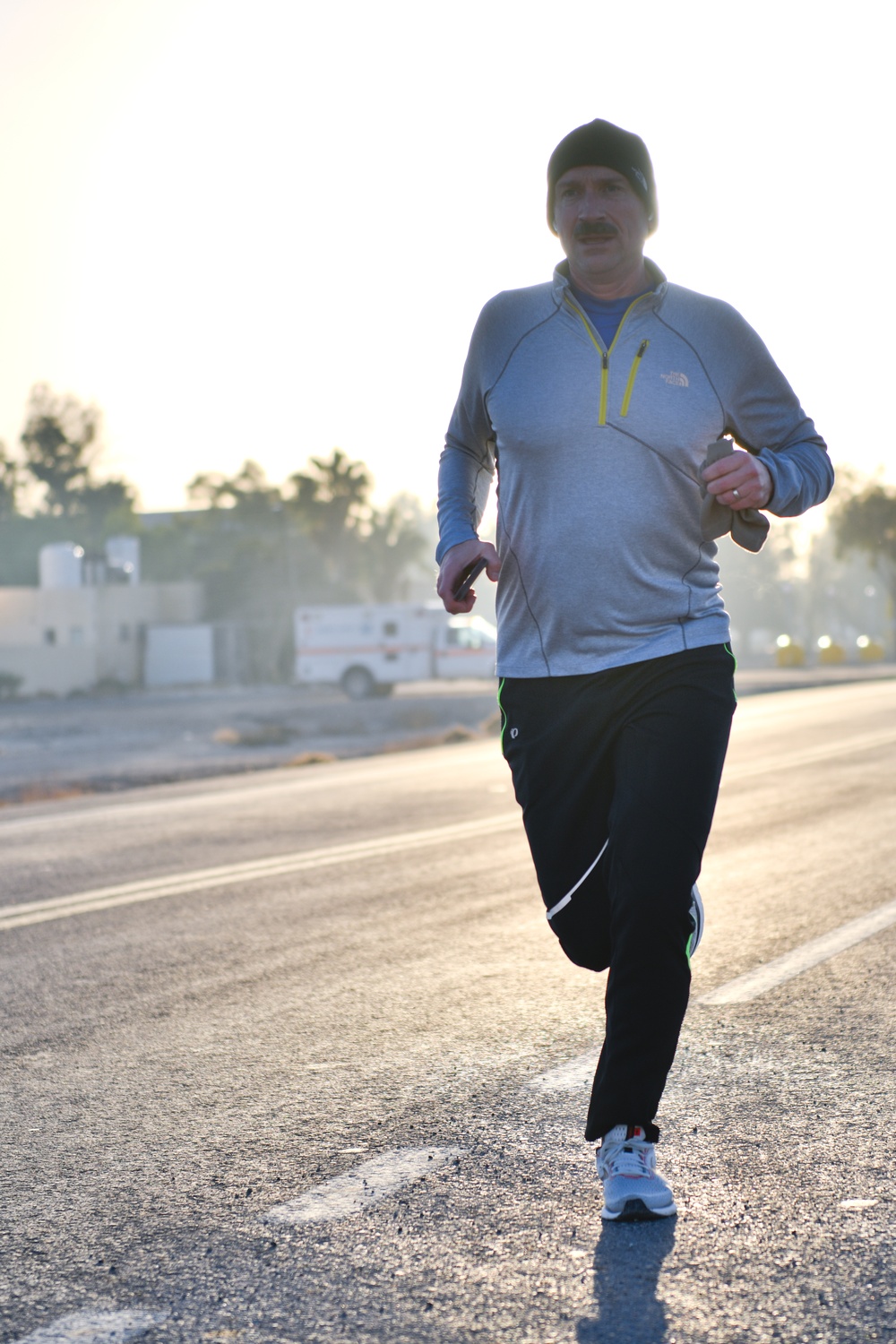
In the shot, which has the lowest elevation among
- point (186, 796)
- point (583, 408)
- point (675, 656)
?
point (186, 796)

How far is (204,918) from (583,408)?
417 centimetres

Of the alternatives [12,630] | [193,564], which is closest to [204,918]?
[12,630]

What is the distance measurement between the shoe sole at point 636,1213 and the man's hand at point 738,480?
138cm

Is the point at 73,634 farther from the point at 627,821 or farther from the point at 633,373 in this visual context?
the point at 627,821

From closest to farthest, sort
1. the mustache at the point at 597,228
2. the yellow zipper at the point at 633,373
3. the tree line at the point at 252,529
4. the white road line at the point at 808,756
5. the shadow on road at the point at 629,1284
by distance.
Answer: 1. the shadow on road at the point at 629,1284
2. the yellow zipper at the point at 633,373
3. the mustache at the point at 597,228
4. the white road line at the point at 808,756
5. the tree line at the point at 252,529

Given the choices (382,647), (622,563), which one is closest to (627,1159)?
(622,563)

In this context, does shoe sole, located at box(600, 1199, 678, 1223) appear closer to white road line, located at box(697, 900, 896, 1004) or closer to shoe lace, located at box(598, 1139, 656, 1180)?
shoe lace, located at box(598, 1139, 656, 1180)

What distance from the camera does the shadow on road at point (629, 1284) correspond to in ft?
7.98

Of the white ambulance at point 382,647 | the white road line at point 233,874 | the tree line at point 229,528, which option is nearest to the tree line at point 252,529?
the tree line at point 229,528

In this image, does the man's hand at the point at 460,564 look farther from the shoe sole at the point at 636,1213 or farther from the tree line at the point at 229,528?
the tree line at the point at 229,528

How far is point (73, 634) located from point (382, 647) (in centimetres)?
1838

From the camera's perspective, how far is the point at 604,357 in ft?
10.7

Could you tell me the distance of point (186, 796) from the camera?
1440 centimetres

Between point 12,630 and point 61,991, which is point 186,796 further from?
point 12,630
